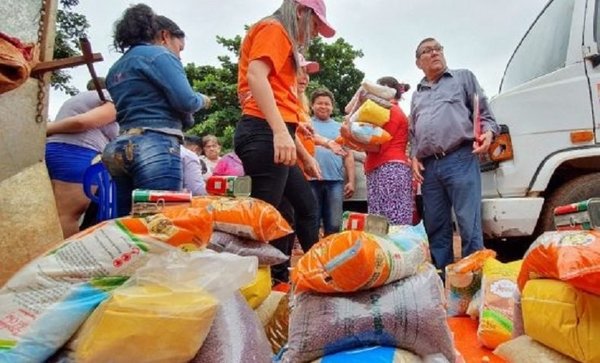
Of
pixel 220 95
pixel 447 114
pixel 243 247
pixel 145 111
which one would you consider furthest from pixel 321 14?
pixel 220 95

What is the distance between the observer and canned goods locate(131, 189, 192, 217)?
1.30 m

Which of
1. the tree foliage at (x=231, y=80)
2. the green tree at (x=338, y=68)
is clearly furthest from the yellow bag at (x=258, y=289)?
the green tree at (x=338, y=68)

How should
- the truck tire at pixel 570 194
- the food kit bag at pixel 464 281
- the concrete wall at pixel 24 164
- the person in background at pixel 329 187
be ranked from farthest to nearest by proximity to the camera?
the person in background at pixel 329 187
the truck tire at pixel 570 194
the food kit bag at pixel 464 281
the concrete wall at pixel 24 164

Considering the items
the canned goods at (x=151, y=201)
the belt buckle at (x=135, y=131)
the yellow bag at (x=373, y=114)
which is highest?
the yellow bag at (x=373, y=114)

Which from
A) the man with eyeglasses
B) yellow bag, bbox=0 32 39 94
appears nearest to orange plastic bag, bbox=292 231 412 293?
yellow bag, bbox=0 32 39 94

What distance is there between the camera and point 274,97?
2.13 meters

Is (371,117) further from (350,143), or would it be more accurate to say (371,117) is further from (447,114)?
(447,114)

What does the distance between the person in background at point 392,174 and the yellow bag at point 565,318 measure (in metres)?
1.99

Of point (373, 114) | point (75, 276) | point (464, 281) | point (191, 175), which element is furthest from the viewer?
point (373, 114)

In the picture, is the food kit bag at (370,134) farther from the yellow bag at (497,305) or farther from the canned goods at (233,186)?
the canned goods at (233,186)

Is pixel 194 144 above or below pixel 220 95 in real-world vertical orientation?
below

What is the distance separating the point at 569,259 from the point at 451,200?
202 centimetres

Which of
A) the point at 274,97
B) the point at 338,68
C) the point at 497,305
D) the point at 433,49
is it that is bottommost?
the point at 497,305

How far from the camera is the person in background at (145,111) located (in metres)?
1.97
